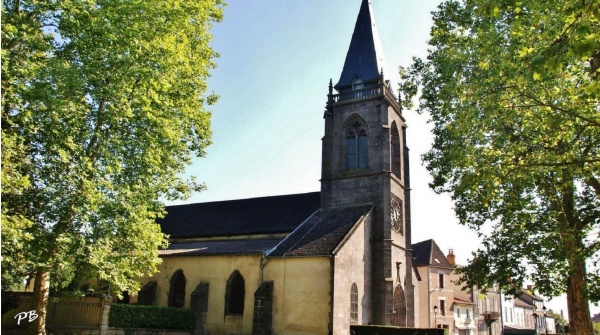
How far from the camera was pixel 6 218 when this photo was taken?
1134 cm

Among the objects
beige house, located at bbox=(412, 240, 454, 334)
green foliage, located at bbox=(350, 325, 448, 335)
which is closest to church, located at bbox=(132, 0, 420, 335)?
green foliage, located at bbox=(350, 325, 448, 335)

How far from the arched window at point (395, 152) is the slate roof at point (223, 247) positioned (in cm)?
826

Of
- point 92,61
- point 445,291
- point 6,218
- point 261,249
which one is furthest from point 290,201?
point 445,291

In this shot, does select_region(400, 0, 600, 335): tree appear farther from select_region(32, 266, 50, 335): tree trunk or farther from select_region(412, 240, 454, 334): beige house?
select_region(412, 240, 454, 334): beige house

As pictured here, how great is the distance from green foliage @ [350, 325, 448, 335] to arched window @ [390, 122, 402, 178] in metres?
10.3

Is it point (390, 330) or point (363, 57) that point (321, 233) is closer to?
point (390, 330)

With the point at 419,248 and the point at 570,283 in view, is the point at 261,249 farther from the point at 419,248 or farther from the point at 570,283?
the point at 419,248

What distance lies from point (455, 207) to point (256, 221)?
13263 mm

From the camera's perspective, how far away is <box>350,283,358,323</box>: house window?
69.4ft

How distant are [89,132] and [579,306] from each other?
1644 centimetres

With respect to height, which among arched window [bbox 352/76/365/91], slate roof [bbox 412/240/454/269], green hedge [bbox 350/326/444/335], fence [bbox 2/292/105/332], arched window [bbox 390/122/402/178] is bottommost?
green hedge [bbox 350/326/444/335]

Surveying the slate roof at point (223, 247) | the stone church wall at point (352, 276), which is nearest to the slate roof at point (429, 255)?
the stone church wall at point (352, 276)

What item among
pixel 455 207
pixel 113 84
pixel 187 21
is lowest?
pixel 455 207

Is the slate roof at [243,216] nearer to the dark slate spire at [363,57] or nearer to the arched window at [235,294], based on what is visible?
the arched window at [235,294]
